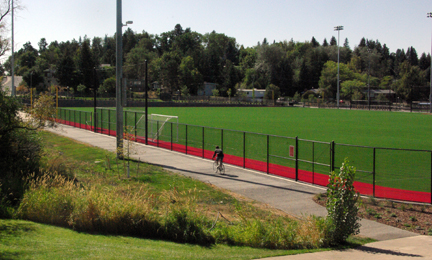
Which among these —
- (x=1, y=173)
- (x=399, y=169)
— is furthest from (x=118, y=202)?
(x=399, y=169)

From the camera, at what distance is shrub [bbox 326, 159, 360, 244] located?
9586 mm

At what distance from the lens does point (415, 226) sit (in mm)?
11750

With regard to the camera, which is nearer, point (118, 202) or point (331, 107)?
point (118, 202)

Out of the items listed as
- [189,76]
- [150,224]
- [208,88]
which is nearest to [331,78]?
[208,88]

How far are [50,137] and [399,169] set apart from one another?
91.6 ft

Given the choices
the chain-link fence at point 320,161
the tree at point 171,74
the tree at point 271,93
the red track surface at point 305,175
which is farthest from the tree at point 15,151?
the tree at point 171,74

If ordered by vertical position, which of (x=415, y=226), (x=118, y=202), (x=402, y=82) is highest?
(x=402, y=82)

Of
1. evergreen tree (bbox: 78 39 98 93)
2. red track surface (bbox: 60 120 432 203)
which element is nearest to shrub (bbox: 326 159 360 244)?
red track surface (bbox: 60 120 432 203)

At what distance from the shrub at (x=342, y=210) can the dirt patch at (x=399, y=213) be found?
8.15ft

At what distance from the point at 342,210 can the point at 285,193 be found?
6.09 meters

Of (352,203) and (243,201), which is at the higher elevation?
(352,203)

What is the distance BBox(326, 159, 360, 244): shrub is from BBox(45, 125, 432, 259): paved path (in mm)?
557

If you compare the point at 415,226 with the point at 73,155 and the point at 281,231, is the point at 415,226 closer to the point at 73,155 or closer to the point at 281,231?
the point at 281,231

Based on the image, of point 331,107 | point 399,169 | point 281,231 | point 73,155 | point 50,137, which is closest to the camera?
point 281,231
